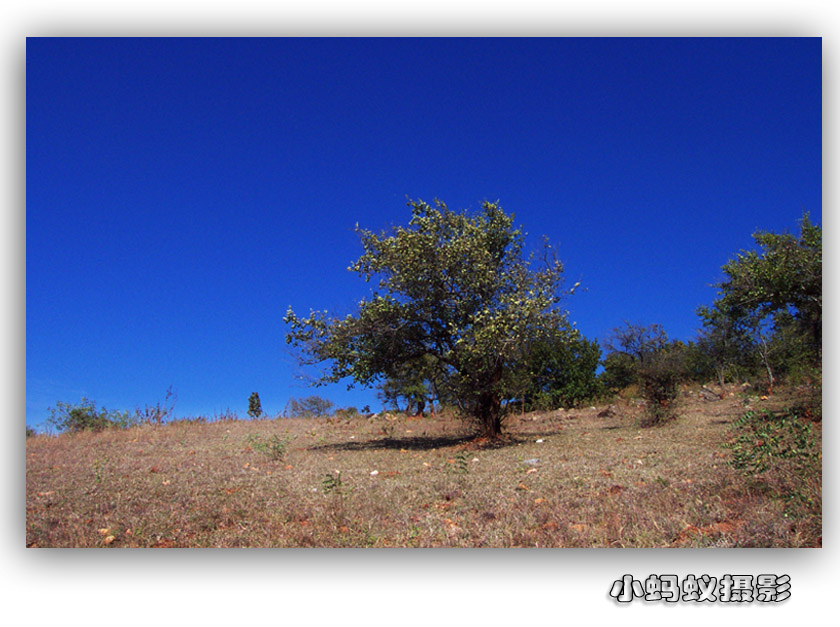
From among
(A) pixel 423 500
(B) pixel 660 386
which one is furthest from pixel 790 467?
(B) pixel 660 386

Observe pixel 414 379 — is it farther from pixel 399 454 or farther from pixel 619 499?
pixel 619 499

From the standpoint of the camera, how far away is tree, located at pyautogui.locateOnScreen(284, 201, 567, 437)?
45.3 feet

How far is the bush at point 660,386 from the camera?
16250mm

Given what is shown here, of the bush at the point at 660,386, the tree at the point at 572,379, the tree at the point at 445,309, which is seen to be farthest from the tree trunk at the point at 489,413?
the tree at the point at 572,379

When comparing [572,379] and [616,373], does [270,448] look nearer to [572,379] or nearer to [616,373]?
[616,373]

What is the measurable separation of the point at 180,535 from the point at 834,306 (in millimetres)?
7885

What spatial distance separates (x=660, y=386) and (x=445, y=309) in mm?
7672

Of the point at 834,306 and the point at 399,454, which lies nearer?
the point at 834,306

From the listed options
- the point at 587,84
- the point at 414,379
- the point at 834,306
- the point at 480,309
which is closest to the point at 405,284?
the point at 480,309

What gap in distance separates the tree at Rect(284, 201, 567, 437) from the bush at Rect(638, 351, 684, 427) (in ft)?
15.4

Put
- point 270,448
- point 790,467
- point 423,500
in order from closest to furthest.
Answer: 1. point 790,467
2. point 423,500
3. point 270,448

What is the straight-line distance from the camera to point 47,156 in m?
7.29

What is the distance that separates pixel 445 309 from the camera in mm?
14430

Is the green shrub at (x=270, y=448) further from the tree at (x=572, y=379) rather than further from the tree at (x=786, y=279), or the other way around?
the tree at (x=572, y=379)
